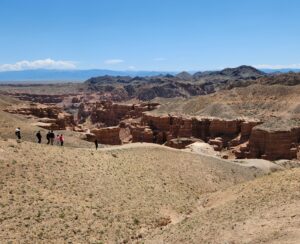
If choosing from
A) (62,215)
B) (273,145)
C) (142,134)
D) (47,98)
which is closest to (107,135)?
(142,134)

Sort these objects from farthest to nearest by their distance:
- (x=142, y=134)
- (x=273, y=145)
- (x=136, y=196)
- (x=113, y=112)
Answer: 1. (x=113, y=112)
2. (x=142, y=134)
3. (x=273, y=145)
4. (x=136, y=196)

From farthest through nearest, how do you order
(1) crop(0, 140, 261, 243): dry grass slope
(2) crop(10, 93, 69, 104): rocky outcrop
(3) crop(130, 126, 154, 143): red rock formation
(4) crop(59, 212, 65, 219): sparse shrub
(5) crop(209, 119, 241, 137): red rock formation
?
(2) crop(10, 93, 69, 104): rocky outcrop
(3) crop(130, 126, 154, 143): red rock formation
(5) crop(209, 119, 241, 137): red rock formation
(4) crop(59, 212, 65, 219): sparse shrub
(1) crop(0, 140, 261, 243): dry grass slope

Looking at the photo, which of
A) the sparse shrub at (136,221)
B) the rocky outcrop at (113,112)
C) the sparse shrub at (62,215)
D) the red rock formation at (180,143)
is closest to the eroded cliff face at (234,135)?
the red rock formation at (180,143)

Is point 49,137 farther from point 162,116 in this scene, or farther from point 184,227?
point 162,116

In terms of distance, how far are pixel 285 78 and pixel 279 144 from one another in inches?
1967

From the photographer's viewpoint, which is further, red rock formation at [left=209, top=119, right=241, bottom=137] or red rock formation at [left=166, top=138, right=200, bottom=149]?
red rock formation at [left=209, top=119, right=241, bottom=137]

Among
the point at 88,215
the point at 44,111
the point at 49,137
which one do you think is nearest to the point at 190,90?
the point at 44,111

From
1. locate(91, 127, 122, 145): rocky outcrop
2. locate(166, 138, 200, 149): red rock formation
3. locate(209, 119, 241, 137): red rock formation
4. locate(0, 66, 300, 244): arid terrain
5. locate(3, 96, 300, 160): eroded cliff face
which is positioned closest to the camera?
locate(0, 66, 300, 244): arid terrain

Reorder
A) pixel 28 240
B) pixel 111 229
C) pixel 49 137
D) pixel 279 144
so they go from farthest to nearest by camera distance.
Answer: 1. pixel 279 144
2. pixel 49 137
3. pixel 111 229
4. pixel 28 240

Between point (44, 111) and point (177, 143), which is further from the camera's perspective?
point (44, 111)

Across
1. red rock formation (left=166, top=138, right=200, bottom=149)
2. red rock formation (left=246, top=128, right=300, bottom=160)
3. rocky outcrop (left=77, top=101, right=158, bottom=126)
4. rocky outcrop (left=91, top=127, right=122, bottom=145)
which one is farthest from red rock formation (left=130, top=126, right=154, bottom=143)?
red rock formation (left=246, top=128, right=300, bottom=160)

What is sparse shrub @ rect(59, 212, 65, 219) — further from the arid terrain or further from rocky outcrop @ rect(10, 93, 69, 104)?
rocky outcrop @ rect(10, 93, 69, 104)

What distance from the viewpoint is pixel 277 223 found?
2153cm

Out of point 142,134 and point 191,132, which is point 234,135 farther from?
point 142,134
